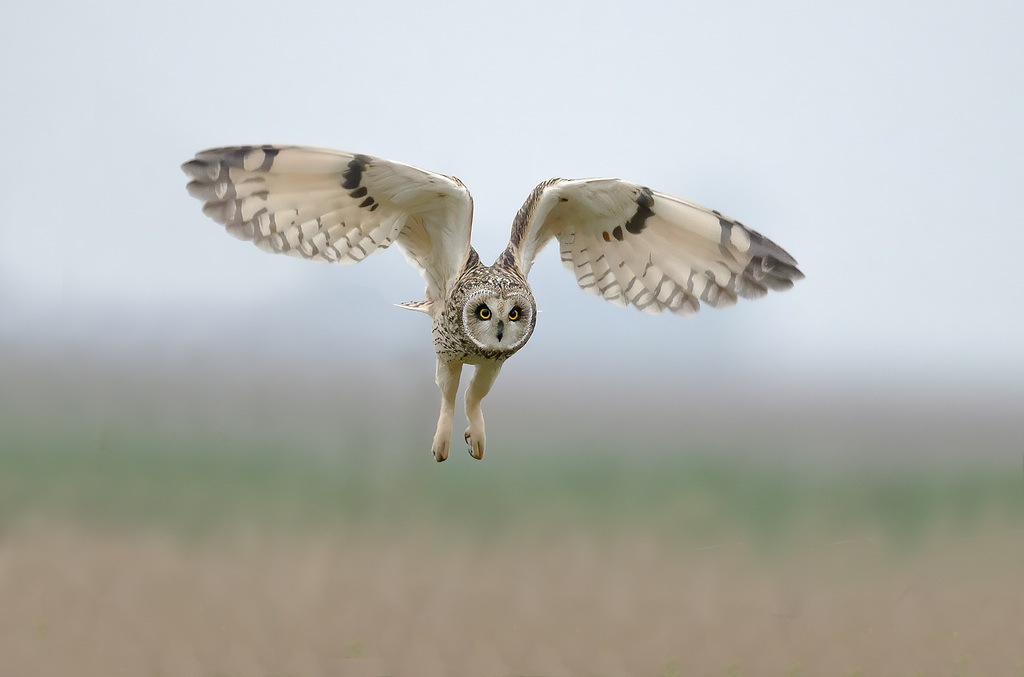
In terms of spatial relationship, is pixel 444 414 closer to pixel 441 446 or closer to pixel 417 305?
pixel 441 446

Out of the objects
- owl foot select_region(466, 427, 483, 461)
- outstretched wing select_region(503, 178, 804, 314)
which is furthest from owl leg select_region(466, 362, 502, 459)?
outstretched wing select_region(503, 178, 804, 314)

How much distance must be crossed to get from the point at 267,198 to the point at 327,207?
182 millimetres

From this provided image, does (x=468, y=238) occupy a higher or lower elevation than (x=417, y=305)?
higher

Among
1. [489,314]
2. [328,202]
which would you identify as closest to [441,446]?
[489,314]

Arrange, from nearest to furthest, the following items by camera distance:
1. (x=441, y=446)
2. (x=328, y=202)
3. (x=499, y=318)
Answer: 1. (x=499, y=318)
2. (x=328, y=202)
3. (x=441, y=446)

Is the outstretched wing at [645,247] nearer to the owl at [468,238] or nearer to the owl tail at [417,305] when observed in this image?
the owl at [468,238]

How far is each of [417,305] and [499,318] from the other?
0.55 m

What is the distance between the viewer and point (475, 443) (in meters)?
2.71

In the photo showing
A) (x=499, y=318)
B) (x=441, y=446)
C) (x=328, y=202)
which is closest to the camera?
(x=499, y=318)

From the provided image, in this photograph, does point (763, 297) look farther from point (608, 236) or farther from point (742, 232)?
point (608, 236)

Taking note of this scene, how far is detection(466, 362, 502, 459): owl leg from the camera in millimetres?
2521

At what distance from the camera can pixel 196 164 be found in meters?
2.23

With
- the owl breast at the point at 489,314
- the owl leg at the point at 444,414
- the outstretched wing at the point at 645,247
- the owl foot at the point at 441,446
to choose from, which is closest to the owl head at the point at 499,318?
the owl breast at the point at 489,314

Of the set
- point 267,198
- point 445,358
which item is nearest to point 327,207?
point 267,198
